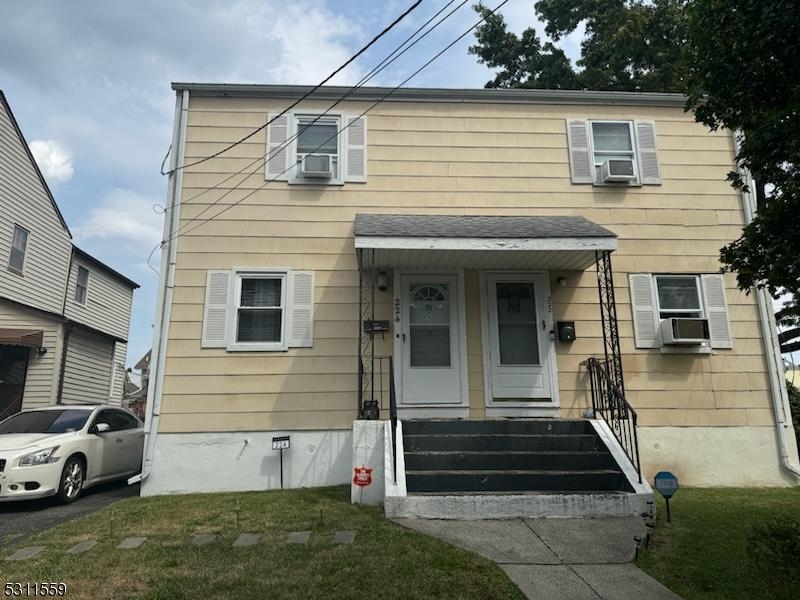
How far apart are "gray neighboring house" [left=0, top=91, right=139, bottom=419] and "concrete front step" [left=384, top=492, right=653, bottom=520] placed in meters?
11.2

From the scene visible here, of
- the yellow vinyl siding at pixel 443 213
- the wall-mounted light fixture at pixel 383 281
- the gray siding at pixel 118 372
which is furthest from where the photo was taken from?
the gray siding at pixel 118 372

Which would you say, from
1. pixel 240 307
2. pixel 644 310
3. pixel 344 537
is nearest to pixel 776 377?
pixel 644 310

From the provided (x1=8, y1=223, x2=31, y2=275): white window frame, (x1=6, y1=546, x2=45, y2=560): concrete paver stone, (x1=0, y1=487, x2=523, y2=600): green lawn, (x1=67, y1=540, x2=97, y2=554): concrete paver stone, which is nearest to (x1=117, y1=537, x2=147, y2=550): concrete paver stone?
(x1=0, y1=487, x2=523, y2=600): green lawn

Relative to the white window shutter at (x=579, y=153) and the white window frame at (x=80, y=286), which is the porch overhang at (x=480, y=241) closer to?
the white window shutter at (x=579, y=153)

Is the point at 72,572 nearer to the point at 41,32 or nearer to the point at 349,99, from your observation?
the point at 41,32

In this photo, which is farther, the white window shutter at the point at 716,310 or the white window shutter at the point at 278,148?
the white window shutter at the point at 278,148

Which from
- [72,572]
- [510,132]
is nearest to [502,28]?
[510,132]

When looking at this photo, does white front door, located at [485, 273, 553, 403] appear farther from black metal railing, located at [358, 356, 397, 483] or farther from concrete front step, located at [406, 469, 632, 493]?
concrete front step, located at [406, 469, 632, 493]

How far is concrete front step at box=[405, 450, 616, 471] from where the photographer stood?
5910 millimetres

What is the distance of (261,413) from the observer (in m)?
7.35

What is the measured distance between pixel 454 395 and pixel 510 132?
4174 mm

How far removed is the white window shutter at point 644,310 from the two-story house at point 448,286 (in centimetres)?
4

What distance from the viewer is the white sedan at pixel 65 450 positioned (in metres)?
6.33

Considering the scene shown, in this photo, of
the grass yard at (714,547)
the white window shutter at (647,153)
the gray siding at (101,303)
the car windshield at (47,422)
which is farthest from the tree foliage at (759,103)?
the gray siding at (101,303)
